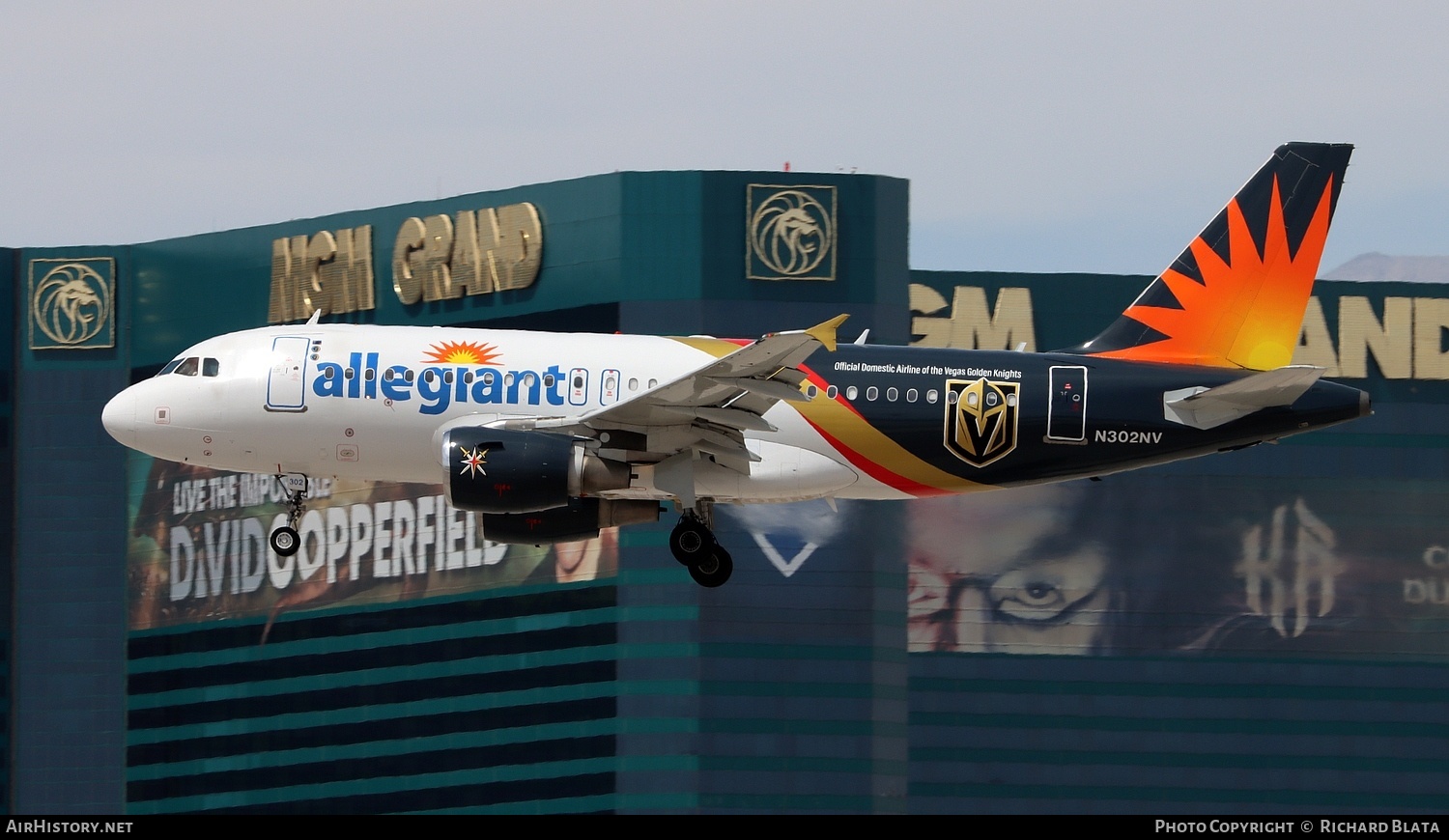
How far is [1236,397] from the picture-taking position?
5247 cm

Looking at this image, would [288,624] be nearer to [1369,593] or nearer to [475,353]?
[1369,593]

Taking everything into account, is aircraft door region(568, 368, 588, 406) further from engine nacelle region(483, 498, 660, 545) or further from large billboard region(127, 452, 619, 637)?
large billboard region(127, 452, 619, 637)

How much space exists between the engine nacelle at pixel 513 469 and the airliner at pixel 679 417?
7.6 inches

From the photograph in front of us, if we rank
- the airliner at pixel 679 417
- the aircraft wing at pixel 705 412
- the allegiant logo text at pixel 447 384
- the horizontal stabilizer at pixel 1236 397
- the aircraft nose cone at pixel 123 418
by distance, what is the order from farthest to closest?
the aircraft nose cone at pixel 123 418
the allegiant logo text at pixel 447 384
the airliner at pixel 679 417
the horizontal stabilizer at pixel 1236 397
the aircraft wing at pixel 705 412

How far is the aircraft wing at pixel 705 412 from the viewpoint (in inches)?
1909

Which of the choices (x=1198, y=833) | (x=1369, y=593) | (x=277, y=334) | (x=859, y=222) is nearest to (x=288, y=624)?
(x=859, y=222)

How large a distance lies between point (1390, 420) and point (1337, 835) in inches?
3366

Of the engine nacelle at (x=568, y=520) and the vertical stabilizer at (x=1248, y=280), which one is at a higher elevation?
the vertical stabilizer at (x=1248, y=280)

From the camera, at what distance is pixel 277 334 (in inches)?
2121

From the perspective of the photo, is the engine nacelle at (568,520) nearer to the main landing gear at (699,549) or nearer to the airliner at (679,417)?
the airliner at (679,417)

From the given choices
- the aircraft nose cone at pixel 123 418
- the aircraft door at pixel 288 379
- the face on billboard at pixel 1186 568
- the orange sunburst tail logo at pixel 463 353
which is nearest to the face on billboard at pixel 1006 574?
the face on billboard at pixel 1186 568

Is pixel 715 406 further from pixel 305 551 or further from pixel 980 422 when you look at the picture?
pixel 305 551

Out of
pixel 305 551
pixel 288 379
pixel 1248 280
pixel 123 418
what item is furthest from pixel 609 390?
pixel 305 551

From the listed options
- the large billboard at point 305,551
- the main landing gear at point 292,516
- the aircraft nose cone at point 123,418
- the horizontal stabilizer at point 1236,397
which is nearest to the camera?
the horizontal stabilizer at point 1236,397
